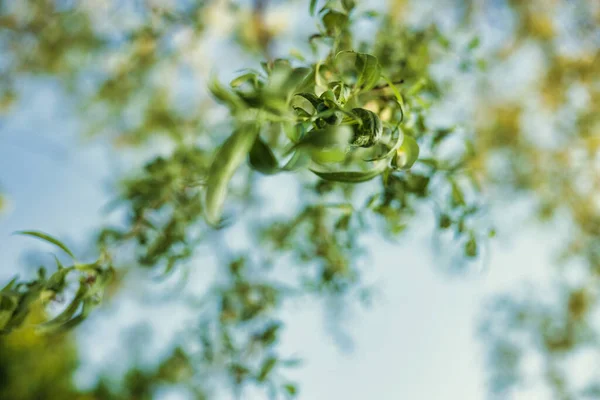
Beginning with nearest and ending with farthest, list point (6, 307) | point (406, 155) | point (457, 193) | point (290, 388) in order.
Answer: point (406, 155) → point (6, 307) → point (457, 193) → point (290, 388)

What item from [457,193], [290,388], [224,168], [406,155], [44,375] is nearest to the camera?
[224,168]

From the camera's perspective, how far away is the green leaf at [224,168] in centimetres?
22

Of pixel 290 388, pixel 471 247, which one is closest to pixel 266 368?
pixel 290 388

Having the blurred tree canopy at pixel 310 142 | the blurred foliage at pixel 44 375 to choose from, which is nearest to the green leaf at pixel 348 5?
the blurred tree canopy at pixel 310 142

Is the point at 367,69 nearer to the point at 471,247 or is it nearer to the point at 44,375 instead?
the point at 471,247

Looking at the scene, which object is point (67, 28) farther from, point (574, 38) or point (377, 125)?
point (574, 38)

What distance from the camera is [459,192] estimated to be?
568mm

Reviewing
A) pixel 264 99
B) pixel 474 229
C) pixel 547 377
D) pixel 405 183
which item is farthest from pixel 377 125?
pixel 547 377

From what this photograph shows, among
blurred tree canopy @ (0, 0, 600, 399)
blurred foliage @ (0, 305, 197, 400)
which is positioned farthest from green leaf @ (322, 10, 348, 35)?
blurred foliage @ (0, 305, 197, 400)

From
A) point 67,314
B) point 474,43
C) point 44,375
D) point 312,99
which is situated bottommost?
point 67,314

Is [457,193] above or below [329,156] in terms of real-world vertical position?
above

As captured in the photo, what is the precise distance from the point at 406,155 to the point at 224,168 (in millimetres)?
165

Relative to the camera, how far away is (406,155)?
34 cm

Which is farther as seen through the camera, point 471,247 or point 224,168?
point 471,247
